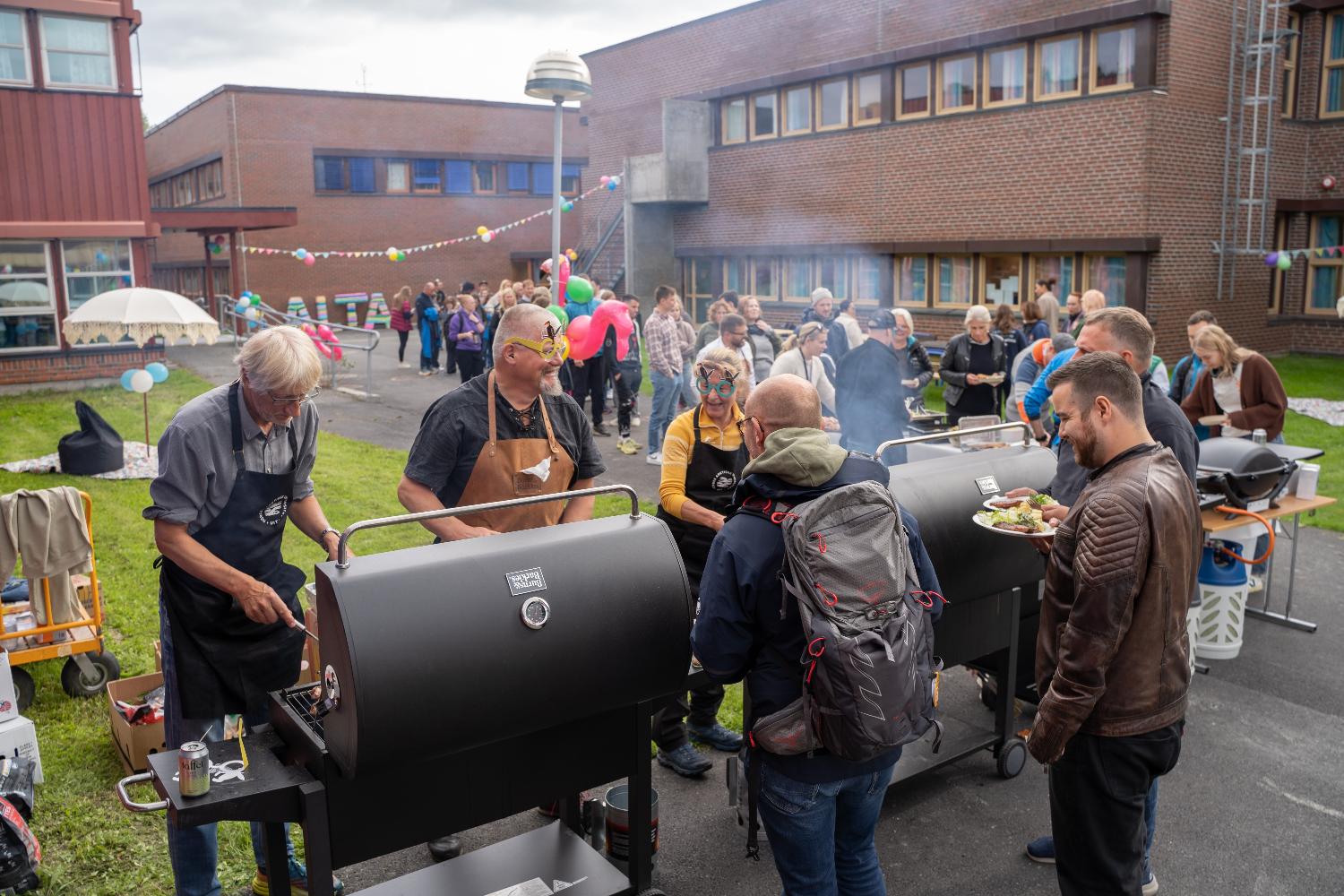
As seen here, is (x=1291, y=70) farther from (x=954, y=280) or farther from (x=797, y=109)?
(x=797, y=109)

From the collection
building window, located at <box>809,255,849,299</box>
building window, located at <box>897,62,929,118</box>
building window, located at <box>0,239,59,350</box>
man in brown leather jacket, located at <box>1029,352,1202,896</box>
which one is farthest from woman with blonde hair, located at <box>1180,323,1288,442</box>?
building window, located at <box>0,239,59,350</box>

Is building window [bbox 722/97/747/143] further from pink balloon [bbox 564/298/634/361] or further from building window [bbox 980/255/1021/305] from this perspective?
pink balloon [bbox 564/298/634/361]

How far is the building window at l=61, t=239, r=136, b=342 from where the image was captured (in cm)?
1819

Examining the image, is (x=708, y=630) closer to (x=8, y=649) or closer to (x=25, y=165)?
(x=8, y=649)

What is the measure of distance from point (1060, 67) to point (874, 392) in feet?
40.1

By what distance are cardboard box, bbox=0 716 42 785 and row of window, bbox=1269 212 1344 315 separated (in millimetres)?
22107

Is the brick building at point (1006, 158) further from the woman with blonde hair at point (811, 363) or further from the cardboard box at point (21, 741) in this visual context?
the cardboard box at point (21, 741)

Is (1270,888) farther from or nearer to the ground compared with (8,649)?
nearer to the ground

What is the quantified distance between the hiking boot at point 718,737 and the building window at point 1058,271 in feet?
50.7

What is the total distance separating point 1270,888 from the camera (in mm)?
4109

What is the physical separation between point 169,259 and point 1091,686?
1773 inches

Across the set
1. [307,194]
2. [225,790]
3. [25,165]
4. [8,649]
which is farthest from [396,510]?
[307,194]

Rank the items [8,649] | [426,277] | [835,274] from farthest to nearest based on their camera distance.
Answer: [426,277] → [835,274] → [8,649]

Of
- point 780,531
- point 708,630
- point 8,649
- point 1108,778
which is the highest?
point 780,531
